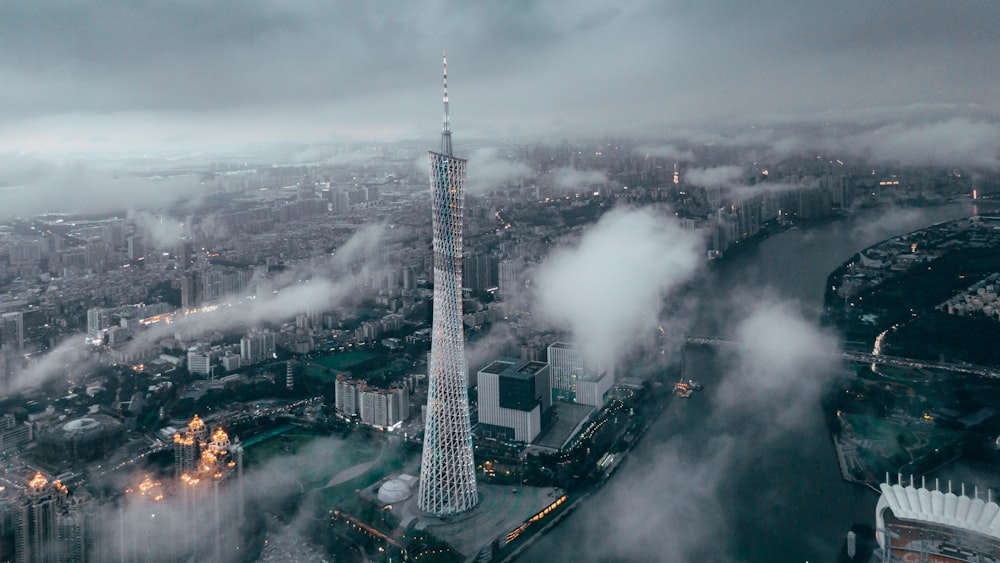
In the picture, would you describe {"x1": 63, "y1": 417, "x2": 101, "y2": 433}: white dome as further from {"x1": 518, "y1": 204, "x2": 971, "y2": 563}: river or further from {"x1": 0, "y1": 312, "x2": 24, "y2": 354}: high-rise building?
{"x1": 518, "y1": 204, "x2": 971, "y2": 563}: river

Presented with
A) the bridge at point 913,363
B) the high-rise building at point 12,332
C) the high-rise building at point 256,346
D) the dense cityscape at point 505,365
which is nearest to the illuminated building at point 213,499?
the dense cityscape at point 505,365

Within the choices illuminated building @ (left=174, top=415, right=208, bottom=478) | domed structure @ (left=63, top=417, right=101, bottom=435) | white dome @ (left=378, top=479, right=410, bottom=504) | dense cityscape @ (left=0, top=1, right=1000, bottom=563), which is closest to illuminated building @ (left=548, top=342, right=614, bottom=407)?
dense cityscape @ (left=0, top=1, right=1000, bottom=563)

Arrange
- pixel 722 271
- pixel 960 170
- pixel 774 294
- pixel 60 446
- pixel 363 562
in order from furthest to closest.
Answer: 1. pixel 722 271
2. pixel 774 294
3. pixel 960 170
4. pixel 60 446
5. pixel 363 562

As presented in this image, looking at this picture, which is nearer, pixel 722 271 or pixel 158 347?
pixel 158 347

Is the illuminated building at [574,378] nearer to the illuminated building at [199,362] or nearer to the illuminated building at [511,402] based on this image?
the illuminated building at [511,402]

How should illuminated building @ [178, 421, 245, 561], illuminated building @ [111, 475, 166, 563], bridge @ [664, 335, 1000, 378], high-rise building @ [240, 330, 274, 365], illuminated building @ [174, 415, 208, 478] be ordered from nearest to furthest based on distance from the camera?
illuminated building @ [111, 475, 166, 563], illuminated building @ [178, 421, 245, 561], illuminated building @ [174, 415, 208, 478], bridge @ [664, 335, 1000, 378], high-rise building @ [240, 330, 274, 365]

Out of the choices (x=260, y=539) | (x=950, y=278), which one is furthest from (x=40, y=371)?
(x=950, y=278)

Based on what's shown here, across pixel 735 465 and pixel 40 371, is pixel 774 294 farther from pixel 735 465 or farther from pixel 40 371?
pixel 40 371
